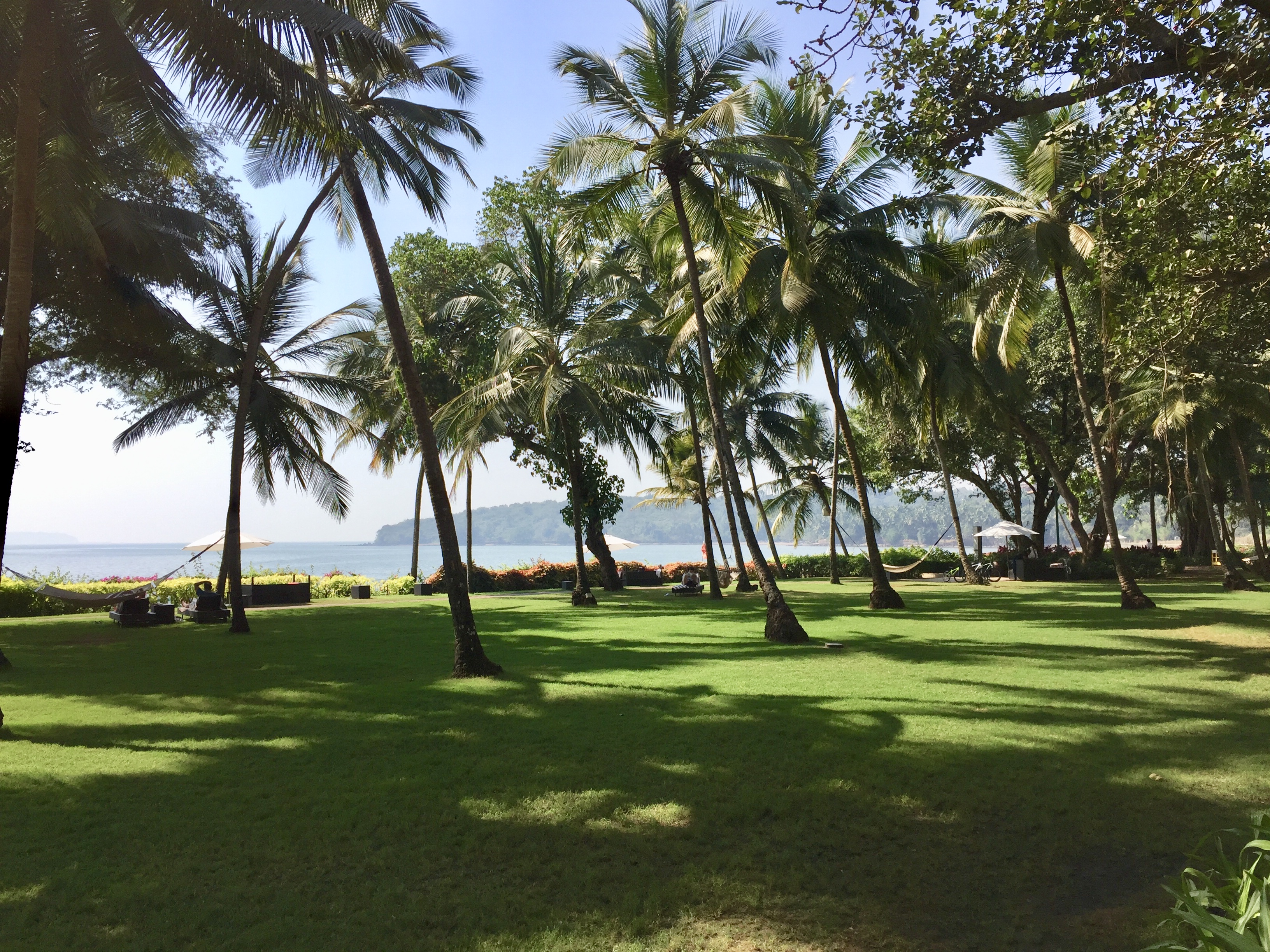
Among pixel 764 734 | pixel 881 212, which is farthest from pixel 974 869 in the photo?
pixel 881 212

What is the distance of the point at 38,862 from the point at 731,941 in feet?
11.0

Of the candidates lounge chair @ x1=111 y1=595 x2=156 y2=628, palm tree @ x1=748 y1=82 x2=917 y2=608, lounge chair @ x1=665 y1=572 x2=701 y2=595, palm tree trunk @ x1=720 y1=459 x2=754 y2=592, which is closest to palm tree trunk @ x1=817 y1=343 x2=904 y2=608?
palm tree @ x1=748 y1=82 x2=917 y2=608

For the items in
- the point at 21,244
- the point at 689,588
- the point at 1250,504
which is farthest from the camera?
the point at 1250,504

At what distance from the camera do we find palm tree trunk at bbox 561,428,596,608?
19031 millimetres

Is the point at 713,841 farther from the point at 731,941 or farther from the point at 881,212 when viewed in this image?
the point at 881,212

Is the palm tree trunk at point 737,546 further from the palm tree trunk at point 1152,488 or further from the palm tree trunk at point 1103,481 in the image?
the palm tree trunk at point 1152,488

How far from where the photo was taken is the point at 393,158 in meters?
10.2

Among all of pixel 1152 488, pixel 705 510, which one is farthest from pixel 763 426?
pixel 1152 488

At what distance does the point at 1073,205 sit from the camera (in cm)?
1378

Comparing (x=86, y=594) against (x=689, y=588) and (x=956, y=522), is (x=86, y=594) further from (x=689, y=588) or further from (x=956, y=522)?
(x=956, y=522)

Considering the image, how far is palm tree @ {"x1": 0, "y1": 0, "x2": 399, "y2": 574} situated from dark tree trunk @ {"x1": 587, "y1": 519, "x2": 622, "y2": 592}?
15.5 meters

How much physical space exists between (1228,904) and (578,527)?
1694 cm

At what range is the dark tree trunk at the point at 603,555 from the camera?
78.4 ft

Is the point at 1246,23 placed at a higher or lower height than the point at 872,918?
higher
